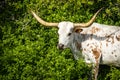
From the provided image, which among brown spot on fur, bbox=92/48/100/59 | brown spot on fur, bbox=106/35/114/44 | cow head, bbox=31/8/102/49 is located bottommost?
brown spot on fur, bbox=92/48/100/59

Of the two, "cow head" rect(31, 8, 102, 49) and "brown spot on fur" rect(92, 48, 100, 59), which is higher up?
"cow head" rect(31, 8, 102, 49)

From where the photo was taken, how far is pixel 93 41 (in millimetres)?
7398

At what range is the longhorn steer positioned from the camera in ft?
23.4

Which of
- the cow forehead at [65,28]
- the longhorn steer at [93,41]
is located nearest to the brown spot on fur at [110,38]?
the longhorn steer at [93,41]

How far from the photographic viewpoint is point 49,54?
318 inches

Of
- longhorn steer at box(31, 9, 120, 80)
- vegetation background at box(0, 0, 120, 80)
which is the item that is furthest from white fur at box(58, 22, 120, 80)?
vegetation background at box(0, 0, 120, 80)

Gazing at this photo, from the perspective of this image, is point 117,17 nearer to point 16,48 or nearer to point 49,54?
point 49,54

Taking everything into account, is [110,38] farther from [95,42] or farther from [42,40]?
[42,40]

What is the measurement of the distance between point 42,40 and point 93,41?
1.67 meters

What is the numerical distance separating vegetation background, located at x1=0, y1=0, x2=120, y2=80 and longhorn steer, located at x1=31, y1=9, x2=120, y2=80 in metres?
0.24

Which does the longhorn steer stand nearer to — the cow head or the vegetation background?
the cow head

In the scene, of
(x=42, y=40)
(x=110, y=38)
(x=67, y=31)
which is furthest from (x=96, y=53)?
(x=42, y=40)

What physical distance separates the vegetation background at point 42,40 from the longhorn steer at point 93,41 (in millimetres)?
245

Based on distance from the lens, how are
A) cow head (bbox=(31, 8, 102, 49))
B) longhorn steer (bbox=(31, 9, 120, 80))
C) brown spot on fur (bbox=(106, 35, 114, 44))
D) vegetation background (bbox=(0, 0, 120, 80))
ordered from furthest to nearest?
vegetation background (bbox=(0, 0, 120, 80)), brown spot on fur (bbox=(106, 35, 114, 44)), longhorn steer (bbox=(31, 9, 120, 80)), cow head (bbox=(31, 8, 102, 49))
